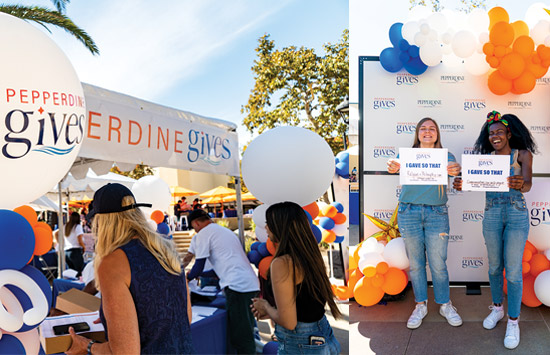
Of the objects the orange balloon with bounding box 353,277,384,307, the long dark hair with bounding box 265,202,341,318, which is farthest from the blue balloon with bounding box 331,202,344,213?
the long dark hair with bounding box 265,202,341,318

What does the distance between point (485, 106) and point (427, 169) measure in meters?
1.30

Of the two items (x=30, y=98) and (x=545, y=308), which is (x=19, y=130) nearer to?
(x=30, y=98)

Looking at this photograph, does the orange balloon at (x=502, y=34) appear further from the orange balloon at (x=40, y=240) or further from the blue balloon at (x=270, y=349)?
the orange balloon at (x=40, y=240)

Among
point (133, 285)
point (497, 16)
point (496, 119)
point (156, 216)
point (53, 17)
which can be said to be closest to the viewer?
point (133, 285)

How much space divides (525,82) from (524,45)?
314 millimetres

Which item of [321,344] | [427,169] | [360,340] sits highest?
[427,169]

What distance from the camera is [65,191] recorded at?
10281 mm

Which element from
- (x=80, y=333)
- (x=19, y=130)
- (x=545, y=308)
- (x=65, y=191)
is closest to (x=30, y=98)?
(x=19, y=130)

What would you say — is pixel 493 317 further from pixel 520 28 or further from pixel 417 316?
pixel 520 28

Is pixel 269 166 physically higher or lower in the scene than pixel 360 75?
lower

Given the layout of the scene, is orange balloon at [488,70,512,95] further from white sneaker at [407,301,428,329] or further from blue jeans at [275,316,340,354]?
blue jeans at [275,316,340,354]

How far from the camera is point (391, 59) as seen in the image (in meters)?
3.87

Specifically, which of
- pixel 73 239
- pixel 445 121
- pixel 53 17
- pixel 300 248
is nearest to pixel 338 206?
pixel 445 121

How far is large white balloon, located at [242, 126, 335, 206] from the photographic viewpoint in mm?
3150
